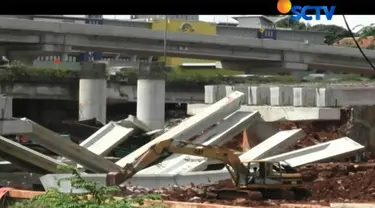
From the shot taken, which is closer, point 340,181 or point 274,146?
point 340,181

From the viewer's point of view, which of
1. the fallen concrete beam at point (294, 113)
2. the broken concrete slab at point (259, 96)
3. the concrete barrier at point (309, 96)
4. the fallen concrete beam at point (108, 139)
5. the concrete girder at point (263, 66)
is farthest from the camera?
the concrete girder at point (263, 66)

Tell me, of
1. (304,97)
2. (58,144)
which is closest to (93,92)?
(304,97)

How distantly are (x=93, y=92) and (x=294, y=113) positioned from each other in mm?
17980

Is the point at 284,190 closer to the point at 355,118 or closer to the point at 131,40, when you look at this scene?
the point at 355,118

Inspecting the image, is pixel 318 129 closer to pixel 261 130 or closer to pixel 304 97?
pixel 304 97

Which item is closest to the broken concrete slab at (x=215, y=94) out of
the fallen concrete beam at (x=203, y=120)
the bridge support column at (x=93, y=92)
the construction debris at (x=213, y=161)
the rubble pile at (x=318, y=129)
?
the construction debris at (x=213, y=161)

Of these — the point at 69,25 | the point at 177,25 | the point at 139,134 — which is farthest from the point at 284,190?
the point at 177,25

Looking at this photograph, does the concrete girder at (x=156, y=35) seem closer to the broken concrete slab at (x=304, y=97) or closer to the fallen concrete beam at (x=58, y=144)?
the broken concrete slab at (x=304, y=97)

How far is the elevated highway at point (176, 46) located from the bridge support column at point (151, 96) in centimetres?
902

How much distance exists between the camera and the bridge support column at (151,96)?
148 ft

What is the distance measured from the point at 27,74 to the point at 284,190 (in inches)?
1457

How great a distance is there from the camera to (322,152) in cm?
2955

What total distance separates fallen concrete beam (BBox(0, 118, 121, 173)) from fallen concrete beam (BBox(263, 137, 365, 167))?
728cm

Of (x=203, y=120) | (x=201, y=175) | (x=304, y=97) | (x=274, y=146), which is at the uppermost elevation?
(x=304, y=97)
